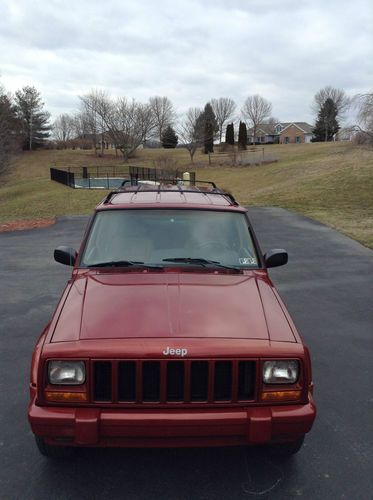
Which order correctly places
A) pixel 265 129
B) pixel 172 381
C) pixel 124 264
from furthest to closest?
pixel 265 129 < pixel 124 264 < pixel 172 381

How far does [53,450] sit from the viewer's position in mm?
3139

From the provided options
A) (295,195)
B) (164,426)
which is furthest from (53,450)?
(295,195)

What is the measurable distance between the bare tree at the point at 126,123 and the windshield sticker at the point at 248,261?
6894 centimetres

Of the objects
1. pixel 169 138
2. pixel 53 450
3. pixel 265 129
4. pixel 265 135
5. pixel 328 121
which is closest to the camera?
pixel 53 450

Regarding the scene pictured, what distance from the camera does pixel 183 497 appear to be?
2.94m

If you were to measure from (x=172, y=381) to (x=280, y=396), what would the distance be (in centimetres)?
67

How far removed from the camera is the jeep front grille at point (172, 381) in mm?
2795

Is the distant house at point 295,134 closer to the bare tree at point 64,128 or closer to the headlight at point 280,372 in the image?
the bare tree at point 64,128

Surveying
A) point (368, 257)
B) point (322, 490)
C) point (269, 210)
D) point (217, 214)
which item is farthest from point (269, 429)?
point (269, 210)

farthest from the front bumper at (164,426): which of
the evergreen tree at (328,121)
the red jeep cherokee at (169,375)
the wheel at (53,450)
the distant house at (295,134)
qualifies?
the distant house at (295,134)

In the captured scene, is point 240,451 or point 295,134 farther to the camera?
point 295,134

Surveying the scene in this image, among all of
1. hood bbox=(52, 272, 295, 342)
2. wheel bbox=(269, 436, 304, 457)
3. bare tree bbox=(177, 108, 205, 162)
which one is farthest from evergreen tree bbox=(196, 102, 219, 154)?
wheel bbox=(269, 436, 304, 457)

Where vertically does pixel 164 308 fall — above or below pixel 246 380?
above

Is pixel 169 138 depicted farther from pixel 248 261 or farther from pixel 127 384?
pixel 127 384
